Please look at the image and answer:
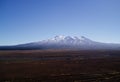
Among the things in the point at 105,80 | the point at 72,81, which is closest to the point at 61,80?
the point at 72,81

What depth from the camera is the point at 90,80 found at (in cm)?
1741

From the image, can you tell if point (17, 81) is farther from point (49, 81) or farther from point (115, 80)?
point (115, 80)

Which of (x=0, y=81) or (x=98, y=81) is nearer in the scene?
(x=98, y=81)

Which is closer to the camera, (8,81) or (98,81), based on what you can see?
(98,81)

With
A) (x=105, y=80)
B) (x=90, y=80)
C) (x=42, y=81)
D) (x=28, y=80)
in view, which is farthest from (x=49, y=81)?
(x=105, y=80)

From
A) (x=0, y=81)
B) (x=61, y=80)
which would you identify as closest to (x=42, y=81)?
(x=61, y=80)

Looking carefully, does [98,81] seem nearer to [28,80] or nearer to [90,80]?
[90,80]

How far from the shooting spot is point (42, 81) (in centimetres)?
1762

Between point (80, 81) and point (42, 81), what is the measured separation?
3.77 meters

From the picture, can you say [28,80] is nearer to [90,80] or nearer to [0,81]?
[0,81]

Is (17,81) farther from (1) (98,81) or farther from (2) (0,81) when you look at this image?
(1) (98,81)

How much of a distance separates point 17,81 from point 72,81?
18.4 feet

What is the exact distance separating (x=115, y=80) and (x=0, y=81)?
11.6 meters

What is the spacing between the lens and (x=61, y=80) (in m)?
17.7
